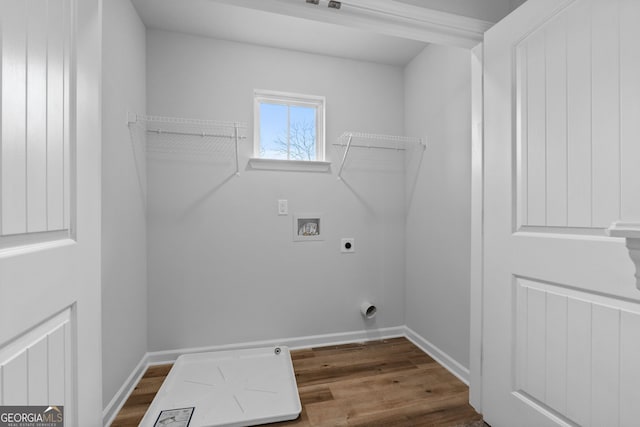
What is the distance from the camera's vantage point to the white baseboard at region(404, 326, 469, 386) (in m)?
1.76

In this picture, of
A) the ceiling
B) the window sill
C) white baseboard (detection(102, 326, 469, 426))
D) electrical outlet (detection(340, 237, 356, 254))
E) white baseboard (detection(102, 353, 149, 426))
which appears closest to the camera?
white baseboard (detection(102, 353, 149, 426))

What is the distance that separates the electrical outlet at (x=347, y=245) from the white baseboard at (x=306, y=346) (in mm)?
707

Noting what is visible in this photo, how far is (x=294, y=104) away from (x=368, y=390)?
7.16 feet

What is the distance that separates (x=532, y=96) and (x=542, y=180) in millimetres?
361

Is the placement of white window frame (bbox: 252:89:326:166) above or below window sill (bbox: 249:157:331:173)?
above

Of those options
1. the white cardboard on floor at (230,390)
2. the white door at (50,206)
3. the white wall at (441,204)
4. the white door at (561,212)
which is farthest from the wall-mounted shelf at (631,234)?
the white cardboard on floor at (230,390)

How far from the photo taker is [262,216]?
2141 mm

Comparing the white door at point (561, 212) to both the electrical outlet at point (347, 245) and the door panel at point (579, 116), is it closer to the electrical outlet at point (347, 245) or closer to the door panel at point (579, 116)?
the door panel at point (579, 116)

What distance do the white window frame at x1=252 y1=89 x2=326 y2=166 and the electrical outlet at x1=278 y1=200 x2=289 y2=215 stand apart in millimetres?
329

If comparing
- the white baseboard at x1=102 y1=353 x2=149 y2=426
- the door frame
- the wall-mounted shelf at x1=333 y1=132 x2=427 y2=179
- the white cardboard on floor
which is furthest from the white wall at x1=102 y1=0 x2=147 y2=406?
the door frame

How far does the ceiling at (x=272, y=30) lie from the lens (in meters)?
1.75

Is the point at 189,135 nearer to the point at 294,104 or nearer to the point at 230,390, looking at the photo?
the point at 294,104

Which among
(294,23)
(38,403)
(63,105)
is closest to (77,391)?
(38,403)

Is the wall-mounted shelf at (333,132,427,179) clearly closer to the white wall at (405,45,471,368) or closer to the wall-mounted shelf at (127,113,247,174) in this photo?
the white wall at (405,45,471,368)
